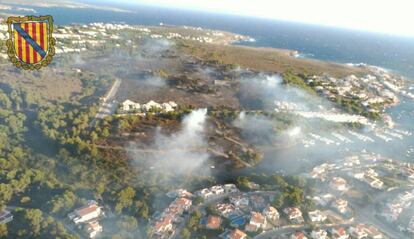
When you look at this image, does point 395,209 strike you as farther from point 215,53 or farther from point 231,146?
point 215,53

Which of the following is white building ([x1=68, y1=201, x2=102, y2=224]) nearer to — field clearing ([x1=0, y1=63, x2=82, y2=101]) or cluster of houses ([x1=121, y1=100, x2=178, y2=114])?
cluster of houses ([x1=121, y1=100, x2=178, y2=114])

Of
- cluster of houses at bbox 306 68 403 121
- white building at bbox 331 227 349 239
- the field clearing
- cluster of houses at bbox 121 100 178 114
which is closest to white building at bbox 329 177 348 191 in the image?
Result: white building at bbox 331 227 349 239

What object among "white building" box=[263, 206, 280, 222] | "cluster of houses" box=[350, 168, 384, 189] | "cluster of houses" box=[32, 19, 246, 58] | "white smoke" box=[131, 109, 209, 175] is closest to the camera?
"white building" box=[263, 206, 280, 222]

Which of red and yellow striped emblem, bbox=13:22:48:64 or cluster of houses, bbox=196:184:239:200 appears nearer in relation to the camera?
red and yellow striped emblem, bbox=13:22:48:64

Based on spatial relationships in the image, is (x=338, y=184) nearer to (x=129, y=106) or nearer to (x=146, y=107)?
(x=146, y=107)

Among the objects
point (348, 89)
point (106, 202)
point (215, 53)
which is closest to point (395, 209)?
point (106, 202)

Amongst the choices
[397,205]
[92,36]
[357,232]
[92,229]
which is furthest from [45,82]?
[397,205]

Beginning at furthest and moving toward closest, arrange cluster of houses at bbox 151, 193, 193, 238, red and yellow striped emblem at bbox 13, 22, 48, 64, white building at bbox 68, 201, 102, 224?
white building at bbox 68, 201, 102, 224 → cluster of houses at bbox 151, 193, 193, 238 → red and yellow striped emblem at bbox 13, 22, 48, 64
